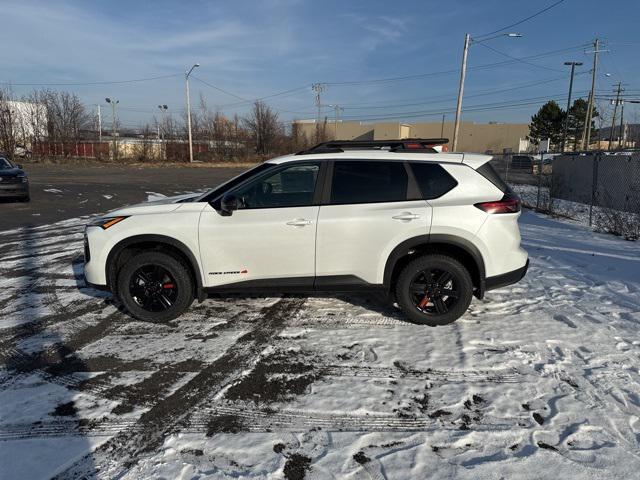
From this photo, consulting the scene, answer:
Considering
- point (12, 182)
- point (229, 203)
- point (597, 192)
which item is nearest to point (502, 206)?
point (229, 203)

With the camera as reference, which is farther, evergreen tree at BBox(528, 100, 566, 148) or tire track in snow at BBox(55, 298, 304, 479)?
evergreen tree at BBox(528, 100, 566, 148)

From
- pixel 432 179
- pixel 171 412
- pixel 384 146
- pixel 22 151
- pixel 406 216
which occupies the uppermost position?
pixel 22 151

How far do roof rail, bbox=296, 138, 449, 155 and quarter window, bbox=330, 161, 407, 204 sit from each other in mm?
303

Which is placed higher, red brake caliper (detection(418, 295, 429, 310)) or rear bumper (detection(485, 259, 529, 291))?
rear bumper (detection(485, 259, 529, 291))

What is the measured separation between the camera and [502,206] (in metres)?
4.44

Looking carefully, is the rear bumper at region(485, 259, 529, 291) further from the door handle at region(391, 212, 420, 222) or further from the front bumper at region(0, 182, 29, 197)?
the front bumper at region(0, 182, 29, 197)

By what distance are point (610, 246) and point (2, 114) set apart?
53261 millimetres

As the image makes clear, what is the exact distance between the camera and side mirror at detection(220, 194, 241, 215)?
4395mm

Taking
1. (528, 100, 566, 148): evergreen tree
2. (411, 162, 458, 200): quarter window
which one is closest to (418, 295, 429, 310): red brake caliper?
(411, 162, 458, 200): quarter window

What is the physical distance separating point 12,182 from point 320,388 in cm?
1450

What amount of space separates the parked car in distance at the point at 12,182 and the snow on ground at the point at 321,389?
33.6 ft

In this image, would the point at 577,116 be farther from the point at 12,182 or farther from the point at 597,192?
the point at 12,182

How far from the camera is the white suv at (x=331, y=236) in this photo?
14.5ft

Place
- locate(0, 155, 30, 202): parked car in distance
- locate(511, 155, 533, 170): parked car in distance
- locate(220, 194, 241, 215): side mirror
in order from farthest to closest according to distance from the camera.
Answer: locate(511, 155, 533, 170): parked car in distance, locate(0, 155, 30, 202): parked car in distance, locate(220, 194, 241, 215): side mirror
